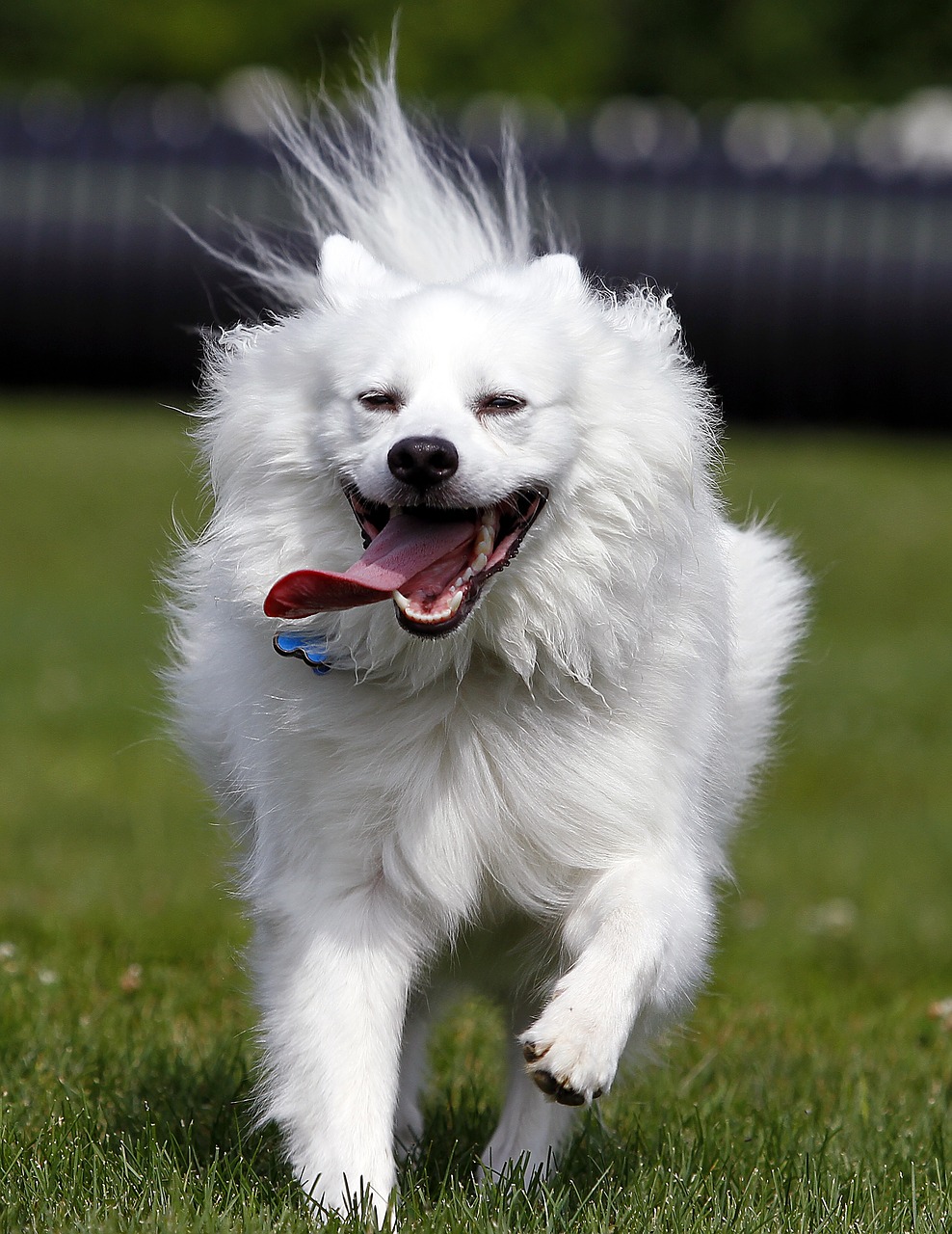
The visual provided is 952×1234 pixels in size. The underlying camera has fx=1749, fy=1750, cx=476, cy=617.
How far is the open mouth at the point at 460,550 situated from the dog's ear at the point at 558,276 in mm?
581

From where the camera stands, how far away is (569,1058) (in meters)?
3.20

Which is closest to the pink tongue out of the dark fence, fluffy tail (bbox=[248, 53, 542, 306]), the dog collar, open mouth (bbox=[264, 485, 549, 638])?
open mouth (bbox=[264, 485, 549, 638])

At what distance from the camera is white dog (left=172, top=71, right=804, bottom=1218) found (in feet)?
11.4

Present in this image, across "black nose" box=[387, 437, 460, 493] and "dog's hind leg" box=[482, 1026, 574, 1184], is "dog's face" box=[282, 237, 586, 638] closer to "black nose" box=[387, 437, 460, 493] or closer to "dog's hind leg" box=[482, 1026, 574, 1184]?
"black nose" box=[387, 437, 460, 493]

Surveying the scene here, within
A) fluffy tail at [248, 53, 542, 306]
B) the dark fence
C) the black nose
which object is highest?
fluffy tail at [248, 53, 542, 306]

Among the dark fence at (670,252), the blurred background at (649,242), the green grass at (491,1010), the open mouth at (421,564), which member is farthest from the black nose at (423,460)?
the dark fence at (670,252)

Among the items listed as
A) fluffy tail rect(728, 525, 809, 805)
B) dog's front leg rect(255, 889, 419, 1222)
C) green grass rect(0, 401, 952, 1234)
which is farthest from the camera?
fluffy tail rect(728, 525, 809, 805)

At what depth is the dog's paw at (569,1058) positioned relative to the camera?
3197mm

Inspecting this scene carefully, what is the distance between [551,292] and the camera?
391 centimetres

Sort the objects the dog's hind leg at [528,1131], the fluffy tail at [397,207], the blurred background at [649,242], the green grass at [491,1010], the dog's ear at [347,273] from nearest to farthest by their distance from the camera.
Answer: the green grass at [491,1010] → the dog's ear at [347,273] → the dog's hind leg at [528,1131] → the fluffy tail at [397,207] → the blurred background at [649,242]

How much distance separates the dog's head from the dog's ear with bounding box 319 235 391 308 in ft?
0.14

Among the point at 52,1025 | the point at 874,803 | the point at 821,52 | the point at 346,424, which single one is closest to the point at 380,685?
the point at 346,424

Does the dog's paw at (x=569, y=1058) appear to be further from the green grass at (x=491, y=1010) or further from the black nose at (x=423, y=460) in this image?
the black nose at (x=423, y=460)

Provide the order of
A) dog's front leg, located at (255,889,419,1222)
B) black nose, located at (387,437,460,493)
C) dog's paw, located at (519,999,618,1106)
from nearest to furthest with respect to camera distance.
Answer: dog's paw, located at (519,999,618,1106) < black nose, located at (387,437,460,493) < dog's front leg, located at (255,889,419,1222)
